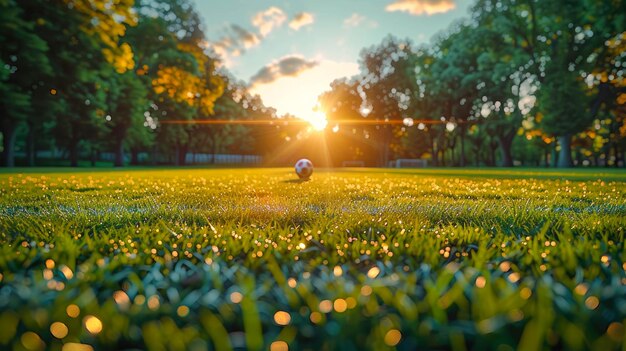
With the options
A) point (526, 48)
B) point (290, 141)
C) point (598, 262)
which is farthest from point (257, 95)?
point (598, 262)

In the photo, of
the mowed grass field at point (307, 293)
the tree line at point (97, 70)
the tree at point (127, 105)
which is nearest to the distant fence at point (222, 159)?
the tree line at point (97, 70)

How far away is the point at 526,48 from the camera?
34.1m

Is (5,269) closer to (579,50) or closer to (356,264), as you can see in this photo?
(356,264)

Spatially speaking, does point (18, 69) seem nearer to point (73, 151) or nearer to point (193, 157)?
point (73, 151)

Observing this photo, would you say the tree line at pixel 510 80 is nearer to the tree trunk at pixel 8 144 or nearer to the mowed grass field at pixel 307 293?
the mowed grass field at pixel 307 293

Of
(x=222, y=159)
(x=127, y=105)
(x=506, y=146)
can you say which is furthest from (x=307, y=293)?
(x=222, y=159)

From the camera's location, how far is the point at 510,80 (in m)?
35.6

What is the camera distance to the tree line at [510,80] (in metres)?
30.2

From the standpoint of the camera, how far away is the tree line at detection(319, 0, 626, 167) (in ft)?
99.0

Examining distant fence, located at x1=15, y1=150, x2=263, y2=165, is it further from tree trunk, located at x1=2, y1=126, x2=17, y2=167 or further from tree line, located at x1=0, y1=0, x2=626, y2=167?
tree trunk, located at x1=2, y1=126, x2=17, y2=167

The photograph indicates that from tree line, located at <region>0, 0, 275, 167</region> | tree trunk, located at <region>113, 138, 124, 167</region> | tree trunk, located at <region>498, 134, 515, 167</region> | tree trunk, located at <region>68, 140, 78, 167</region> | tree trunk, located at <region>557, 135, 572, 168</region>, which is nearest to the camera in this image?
tree line, located at <region>0, 0, 275, 167</region>

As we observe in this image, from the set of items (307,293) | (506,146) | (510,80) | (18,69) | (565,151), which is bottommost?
(307,293)

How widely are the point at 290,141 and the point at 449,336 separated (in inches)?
3111

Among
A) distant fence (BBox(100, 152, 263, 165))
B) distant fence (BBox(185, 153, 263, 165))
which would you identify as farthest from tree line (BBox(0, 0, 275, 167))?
distant fence (BBox(100, 152, 263, 165))
